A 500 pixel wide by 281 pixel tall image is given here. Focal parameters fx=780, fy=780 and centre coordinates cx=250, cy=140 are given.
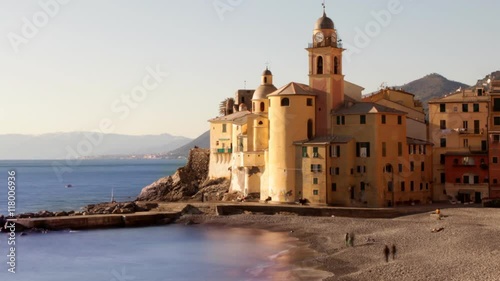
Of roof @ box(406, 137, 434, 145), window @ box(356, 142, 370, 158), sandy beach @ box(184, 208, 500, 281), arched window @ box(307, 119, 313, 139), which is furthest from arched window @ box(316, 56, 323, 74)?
sandy beach @ box(184, 208, 500, 281)

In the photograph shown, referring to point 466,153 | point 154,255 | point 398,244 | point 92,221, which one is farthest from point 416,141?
point 92,221

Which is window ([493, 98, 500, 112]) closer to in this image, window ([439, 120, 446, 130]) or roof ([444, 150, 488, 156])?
roof ([444, 150, 488, 156])

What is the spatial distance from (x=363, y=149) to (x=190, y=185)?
28825mm

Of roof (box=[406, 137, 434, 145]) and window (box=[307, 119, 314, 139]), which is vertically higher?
window (box=[307, 119, 314, 139])

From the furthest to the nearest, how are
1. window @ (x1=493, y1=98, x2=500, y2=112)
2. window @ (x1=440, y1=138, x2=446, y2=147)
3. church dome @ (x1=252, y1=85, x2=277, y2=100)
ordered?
church dome @ (x1=252, y1=85, x2=277, y2=100), window @ (x1=440, y1=138, x2=446, y2=147), window @ (x1=493, y1=98, x2=500, y2=112)

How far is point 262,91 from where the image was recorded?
8025 centimetres

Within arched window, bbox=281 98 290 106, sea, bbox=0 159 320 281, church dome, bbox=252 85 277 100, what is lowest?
sea, bbox=0 159 320 281

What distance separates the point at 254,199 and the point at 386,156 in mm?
13995

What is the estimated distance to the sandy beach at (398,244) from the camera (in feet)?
135

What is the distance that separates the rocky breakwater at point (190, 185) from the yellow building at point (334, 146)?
40.0ft

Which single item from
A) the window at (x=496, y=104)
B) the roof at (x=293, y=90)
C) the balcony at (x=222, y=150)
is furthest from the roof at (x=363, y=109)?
the balcony at (x=222, y=150)

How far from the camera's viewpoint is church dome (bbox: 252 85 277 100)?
7950 centimetres

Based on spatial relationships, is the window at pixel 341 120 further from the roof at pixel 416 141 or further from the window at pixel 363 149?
the roof at pixel 416 141

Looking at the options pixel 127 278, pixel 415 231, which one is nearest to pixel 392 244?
pixel 415 231
